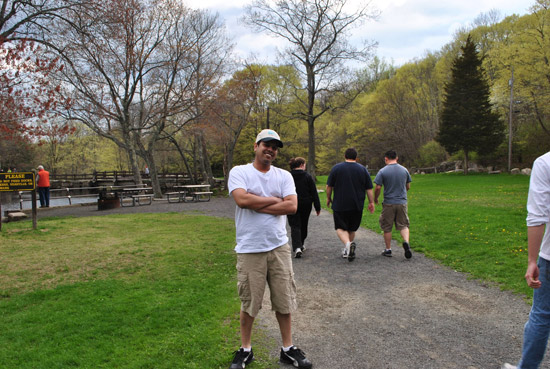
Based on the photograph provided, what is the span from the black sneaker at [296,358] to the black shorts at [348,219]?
3656mm

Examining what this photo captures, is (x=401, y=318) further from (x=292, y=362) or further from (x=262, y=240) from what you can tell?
(x=262, y=240)

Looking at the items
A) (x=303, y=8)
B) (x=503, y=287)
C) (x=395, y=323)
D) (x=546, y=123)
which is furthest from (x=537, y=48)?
(x=395, y=323)

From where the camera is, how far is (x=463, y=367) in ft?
10.0

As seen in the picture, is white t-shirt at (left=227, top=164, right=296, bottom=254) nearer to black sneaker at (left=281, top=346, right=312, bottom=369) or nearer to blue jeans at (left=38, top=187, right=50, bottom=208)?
black sneaker at (left=281, top=346, right=312, bottom=369)

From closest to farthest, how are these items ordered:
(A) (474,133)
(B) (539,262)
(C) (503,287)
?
(B) (539,262) < (C) (503,287) < (A) (474,133)

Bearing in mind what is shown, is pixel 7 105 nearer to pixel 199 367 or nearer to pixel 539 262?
pixel 199 367

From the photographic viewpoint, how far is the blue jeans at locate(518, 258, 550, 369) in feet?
7.89

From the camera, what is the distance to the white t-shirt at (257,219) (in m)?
2.96

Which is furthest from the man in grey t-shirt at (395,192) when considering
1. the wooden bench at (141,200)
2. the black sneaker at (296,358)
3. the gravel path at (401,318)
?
the wooden bench at (141,200)

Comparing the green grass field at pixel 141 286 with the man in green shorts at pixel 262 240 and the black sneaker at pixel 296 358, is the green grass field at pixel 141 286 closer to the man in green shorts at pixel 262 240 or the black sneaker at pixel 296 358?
the black sneaker at pixel 296 358

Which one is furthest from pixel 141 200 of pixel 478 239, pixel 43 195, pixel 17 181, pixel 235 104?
pixel 478 239

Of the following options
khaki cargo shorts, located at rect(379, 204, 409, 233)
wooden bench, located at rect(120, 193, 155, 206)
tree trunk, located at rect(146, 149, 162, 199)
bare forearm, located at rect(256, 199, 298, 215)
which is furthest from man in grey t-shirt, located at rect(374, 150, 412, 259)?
tree trunk, located at rect(146, 149, 162, 199)

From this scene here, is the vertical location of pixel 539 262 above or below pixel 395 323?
above

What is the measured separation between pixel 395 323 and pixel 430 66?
5514 cm
